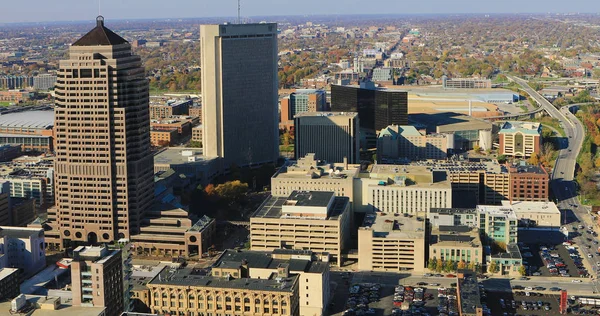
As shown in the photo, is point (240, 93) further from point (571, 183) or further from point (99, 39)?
point (571, 183)

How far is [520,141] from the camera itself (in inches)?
3000


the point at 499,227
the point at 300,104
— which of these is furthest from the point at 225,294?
the point at 300,104

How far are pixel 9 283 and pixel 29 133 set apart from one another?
45.3 m

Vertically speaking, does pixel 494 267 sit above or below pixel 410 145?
below

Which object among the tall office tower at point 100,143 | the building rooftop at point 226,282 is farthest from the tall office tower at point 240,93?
the building rooftop at point 226,282

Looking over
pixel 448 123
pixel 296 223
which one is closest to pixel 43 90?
pixel 448 123

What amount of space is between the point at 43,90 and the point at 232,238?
8298 centimetres

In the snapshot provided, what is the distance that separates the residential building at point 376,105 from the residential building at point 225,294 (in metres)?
41.4

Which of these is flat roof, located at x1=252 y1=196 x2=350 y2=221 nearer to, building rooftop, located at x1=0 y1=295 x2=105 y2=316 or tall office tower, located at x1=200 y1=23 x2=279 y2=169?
tall office tower, located at x1=200 y1=23 x2=279 y2=169

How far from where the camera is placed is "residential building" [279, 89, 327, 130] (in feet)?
292

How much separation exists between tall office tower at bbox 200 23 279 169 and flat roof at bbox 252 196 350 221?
15.4 meters

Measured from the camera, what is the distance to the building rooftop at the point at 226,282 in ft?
122

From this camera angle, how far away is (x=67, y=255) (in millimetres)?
48688

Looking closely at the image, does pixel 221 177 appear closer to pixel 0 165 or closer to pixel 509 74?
pixel 0 165
